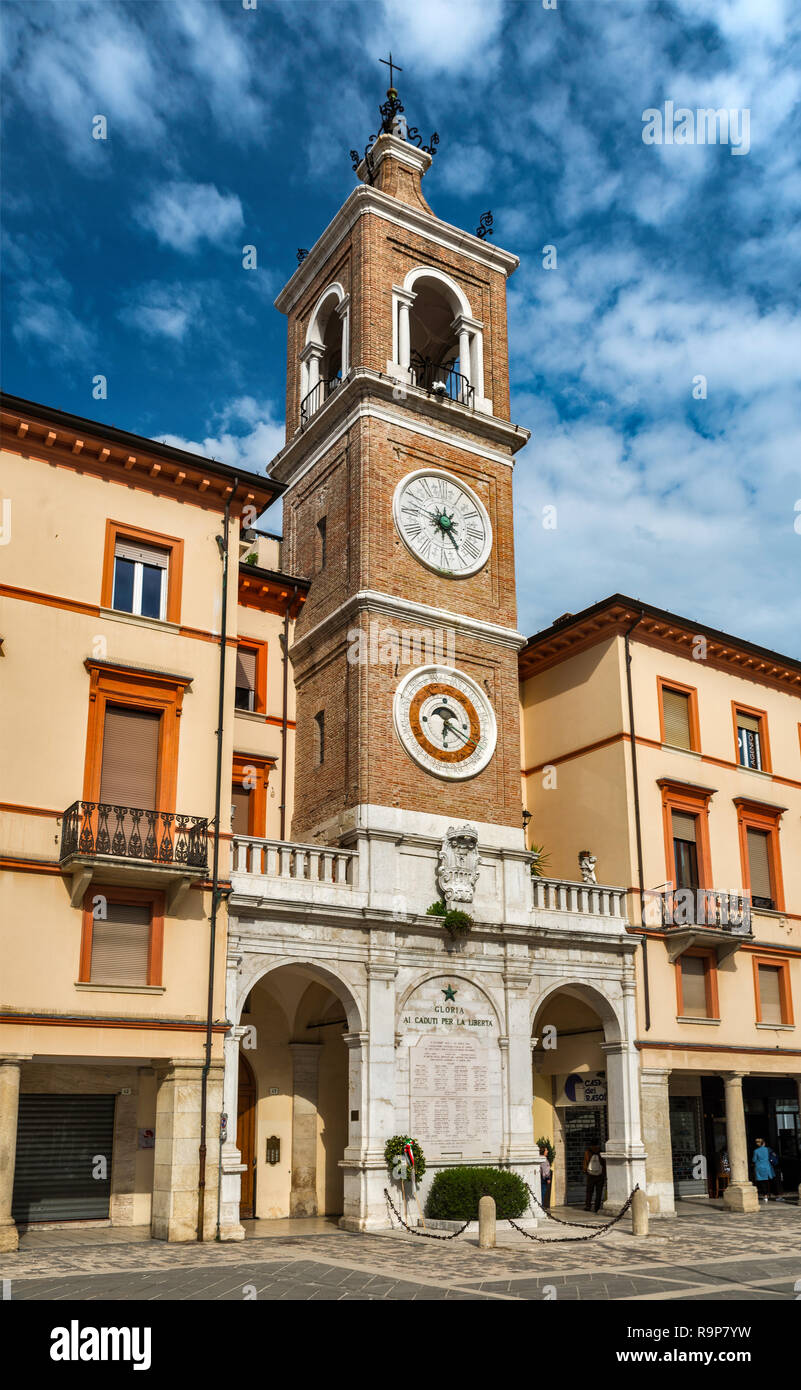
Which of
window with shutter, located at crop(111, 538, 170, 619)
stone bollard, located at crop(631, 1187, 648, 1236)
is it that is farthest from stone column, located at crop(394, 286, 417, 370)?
stone bollard, located at crop(631, 1187, 648, 1236)

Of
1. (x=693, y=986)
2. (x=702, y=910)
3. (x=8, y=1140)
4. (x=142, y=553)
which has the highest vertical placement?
(x=142, y=553)

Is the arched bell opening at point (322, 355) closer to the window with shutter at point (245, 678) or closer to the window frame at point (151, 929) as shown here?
the window with shutter at point (245, 678)

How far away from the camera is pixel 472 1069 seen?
84.0 feet

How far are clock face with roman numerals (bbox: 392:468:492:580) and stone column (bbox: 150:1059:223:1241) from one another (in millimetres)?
13062

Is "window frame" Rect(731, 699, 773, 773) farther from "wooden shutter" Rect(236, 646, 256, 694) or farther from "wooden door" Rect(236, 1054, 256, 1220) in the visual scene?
"wooden door" Rect(236, 1054, 256, 1220)

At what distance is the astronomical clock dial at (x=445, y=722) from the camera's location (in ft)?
88.8

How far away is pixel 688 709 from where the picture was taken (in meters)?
33.4

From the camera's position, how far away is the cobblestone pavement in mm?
15578

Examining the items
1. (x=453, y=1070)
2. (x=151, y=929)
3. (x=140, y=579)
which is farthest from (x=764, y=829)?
(x=140, y=579)

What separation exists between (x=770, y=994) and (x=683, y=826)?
17.8ft

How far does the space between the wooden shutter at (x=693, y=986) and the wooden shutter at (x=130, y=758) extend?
1521 centimetres

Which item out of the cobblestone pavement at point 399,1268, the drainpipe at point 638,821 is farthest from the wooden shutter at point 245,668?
the cobblestone pavement at point 399,1268

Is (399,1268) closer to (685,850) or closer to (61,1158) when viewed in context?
(61,1158)

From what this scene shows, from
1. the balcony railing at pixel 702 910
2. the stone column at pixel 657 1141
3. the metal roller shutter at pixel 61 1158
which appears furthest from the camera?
the balcony railing at pixel 702 910
